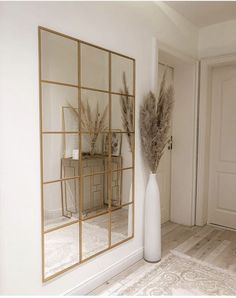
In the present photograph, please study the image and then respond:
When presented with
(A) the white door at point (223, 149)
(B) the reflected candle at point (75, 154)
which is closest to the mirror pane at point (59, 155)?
(B) the reflected candle at point (75, 154)

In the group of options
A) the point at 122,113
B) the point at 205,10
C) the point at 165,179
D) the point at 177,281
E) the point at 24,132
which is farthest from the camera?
the point at 165,179

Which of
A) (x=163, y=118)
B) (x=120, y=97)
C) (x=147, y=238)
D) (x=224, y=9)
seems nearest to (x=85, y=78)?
(x=120, y=97)

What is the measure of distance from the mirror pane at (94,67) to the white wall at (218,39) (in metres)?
1.71

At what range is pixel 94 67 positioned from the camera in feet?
6.52

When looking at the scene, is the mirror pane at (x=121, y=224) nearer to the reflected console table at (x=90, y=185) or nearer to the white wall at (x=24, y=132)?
the reflected console table at (x=90, y=185)

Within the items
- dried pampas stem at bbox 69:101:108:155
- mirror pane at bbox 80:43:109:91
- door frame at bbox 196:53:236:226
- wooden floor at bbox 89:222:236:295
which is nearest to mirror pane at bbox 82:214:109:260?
wooden floor at bbox 89:222:236:295

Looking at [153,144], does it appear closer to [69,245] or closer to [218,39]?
[69,245]

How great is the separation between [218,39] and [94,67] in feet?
6.30

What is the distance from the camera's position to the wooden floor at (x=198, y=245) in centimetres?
231

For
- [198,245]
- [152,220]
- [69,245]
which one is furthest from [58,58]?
[198,245]

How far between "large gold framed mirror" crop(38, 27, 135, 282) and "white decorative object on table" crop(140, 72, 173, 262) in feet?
0.46

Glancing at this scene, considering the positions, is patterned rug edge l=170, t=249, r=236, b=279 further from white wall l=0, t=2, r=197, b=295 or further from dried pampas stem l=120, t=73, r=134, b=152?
dried pampas stem l=120, t=73, r=134, b=152

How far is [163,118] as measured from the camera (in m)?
2.30

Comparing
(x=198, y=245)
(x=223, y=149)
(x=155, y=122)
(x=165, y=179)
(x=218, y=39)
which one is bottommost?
(x=198, y=245)
